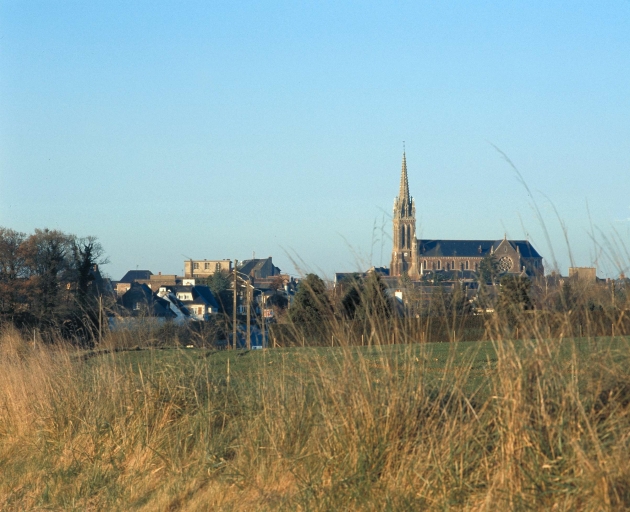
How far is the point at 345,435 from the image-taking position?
205 inches

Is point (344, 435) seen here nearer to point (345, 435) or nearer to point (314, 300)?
point (345, 435)

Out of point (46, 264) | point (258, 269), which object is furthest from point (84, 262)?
point (258, 269)

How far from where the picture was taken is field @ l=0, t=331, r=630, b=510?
4.28m

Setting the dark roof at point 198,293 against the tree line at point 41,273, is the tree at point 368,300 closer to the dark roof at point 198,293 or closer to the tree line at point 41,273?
the tree line at point 41,273

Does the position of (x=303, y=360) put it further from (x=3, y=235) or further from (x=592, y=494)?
(x=3, y=235)

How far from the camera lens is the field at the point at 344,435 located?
4.28m

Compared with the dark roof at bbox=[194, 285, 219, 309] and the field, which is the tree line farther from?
the field

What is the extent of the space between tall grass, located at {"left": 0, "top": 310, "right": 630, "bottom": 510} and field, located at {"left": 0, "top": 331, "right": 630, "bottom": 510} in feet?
0.04

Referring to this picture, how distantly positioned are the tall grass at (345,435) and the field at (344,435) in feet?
0.04

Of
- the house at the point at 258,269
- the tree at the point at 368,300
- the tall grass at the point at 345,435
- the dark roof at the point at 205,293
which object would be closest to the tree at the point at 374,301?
the tree at the point at 368,300

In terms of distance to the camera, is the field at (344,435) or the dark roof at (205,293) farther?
the dark roof at (205,293)

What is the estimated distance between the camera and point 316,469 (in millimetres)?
5277

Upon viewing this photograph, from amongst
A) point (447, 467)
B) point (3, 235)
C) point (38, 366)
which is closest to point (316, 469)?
point (447, 467)

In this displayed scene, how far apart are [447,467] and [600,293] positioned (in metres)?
1.41
